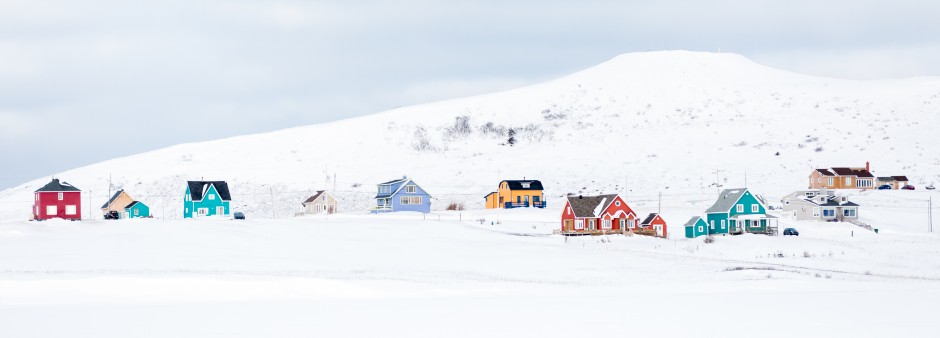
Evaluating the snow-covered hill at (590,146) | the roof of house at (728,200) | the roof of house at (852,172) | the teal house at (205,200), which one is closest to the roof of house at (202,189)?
the teal house at (205,200)

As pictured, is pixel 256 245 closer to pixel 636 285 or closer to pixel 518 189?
pixel 636 285

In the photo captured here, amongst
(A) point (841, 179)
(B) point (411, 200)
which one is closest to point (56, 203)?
(B) point (411, 200)

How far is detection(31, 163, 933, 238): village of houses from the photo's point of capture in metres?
66.6

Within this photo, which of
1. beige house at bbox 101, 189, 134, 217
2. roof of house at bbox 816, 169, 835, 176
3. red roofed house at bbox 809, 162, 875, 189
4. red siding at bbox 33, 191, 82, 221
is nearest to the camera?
red siding at bbox 33, 191, 82, 221

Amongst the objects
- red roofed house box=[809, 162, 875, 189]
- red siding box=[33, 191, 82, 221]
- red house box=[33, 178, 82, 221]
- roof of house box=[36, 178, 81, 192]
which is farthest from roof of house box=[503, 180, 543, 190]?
roof of house box=[36, 178, 81, 192]

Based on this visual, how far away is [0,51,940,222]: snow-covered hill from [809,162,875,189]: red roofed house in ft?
9.22

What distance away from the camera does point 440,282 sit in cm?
3456

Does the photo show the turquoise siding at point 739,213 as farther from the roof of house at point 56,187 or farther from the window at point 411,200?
the roof of house at point 56,187

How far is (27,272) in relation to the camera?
3566 centimetres

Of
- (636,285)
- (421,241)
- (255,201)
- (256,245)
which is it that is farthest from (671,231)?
(255,201)

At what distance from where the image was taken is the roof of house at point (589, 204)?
6725cm

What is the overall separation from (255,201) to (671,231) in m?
47.4

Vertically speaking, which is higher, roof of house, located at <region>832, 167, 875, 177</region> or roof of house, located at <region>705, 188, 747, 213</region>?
roof of house, located at <region>832, 167, 875, 177</region>

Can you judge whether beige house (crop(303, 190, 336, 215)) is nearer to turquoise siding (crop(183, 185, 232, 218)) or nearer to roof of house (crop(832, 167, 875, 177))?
turquoise siding (crop(183, 185, 232, 218))
